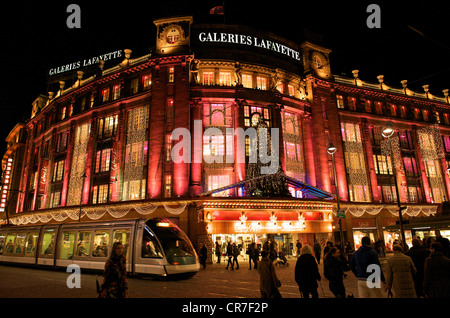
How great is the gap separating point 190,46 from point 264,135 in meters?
13.2

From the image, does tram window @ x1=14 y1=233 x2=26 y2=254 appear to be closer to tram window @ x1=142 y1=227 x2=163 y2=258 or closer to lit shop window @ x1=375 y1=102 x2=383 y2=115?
tram window @ x1=142 y1=227 x2=163 y2=258

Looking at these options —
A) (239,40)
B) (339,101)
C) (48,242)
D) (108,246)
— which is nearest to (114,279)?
(108,246)

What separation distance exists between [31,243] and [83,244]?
620 centimetres

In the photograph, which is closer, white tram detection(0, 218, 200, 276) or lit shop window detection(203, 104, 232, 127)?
white tram detection(0, 218, 200, 276)

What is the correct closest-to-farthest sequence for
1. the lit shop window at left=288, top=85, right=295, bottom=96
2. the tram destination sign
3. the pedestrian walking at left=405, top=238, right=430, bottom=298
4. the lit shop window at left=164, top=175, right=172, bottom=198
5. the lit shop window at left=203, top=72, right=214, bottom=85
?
the pedestrian walking at left=405, top=238, right=430, bottom=298 < the lit shop window at left=164, top=175, right=172, bottom=198 < the lit shop window at left=203, top=72, right=214, bottom=85 < the lit shop window at left=288, top=85, right=295, bottom=96 < the tram destination sign

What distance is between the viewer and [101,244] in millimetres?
15445

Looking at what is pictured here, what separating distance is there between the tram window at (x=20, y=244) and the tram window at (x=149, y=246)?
489 inches

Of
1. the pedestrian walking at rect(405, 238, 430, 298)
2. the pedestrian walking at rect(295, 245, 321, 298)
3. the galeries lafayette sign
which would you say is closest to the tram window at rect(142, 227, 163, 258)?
the pedestrian walking at rect(295, 245, 321, 298)

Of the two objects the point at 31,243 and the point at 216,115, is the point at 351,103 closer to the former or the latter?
the point at 216,115

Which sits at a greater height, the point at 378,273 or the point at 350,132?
the point at 350,132

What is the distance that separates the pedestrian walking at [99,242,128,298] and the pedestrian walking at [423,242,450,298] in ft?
21.5

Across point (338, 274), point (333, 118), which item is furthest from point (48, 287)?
point (333, 118)

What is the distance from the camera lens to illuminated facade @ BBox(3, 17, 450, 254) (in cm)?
2669
